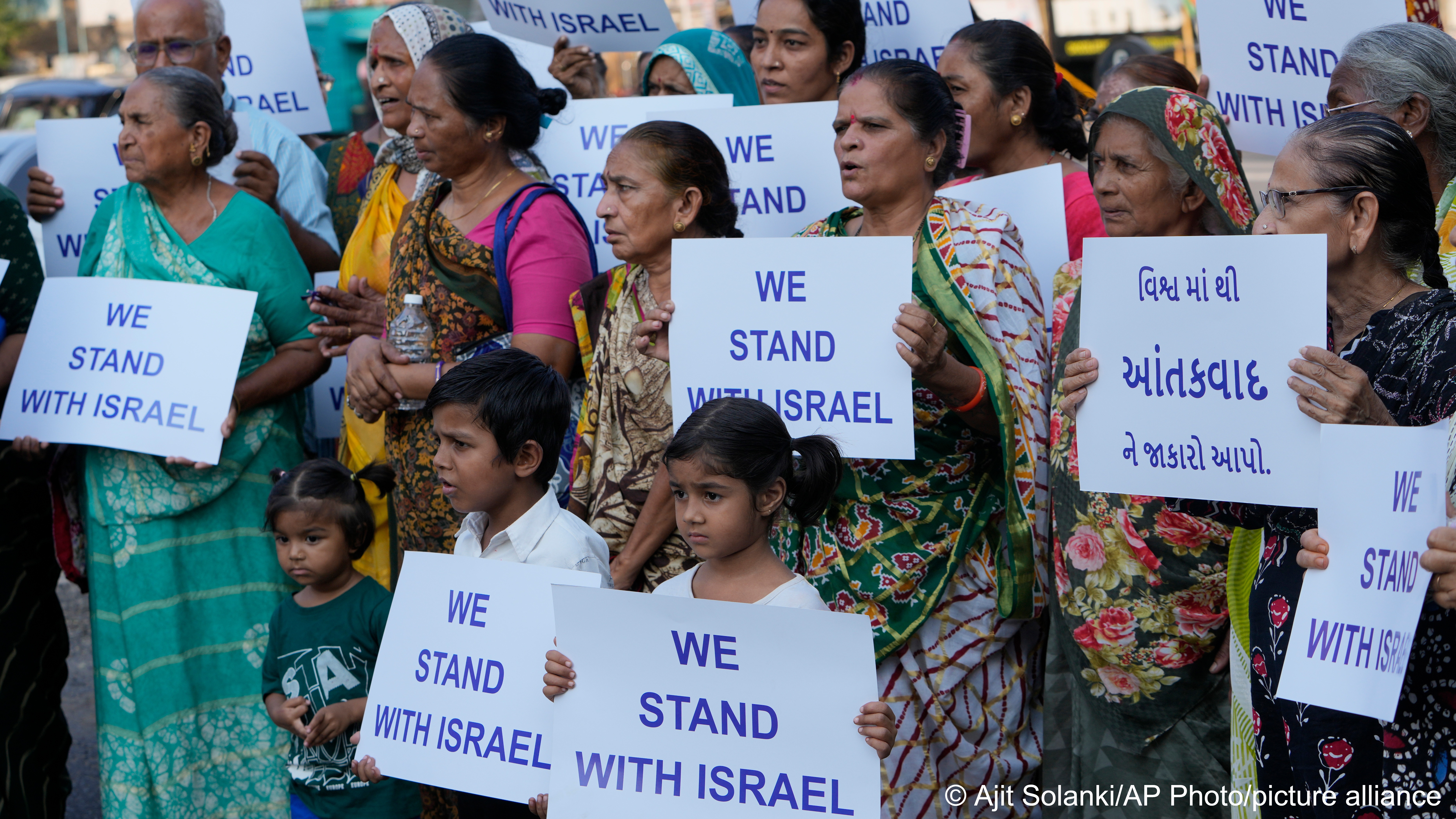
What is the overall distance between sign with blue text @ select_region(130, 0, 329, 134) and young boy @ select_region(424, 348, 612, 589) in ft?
9.27

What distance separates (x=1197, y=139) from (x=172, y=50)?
374 cm

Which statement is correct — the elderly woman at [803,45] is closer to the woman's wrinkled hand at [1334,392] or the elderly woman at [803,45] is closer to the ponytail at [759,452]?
the ponytail at [759,452]

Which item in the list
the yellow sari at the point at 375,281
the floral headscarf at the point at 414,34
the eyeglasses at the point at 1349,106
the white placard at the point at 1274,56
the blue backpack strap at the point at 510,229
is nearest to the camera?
the eyeglasses at the point at 1349,106

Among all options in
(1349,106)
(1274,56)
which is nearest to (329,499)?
(1349,106)

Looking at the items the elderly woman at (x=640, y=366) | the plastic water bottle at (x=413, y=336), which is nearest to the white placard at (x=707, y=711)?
the elderly woman at (x=640, y=366)

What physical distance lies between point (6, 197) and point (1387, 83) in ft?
13.5

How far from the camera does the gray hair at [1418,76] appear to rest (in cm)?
321

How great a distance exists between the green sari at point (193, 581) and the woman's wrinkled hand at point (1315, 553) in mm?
3179

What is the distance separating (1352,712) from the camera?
2393 millimetres

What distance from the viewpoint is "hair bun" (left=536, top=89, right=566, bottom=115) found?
432 cm

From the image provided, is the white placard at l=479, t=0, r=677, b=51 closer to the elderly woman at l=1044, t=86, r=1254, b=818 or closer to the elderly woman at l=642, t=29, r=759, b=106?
the elderly woman at l=642, t=29, r=759, b=106

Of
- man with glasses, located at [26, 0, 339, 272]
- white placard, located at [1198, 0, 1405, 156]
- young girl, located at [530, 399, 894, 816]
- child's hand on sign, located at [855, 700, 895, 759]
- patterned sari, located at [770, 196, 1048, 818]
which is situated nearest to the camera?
child's hand on sign, located at [855, 700, 895, 759]

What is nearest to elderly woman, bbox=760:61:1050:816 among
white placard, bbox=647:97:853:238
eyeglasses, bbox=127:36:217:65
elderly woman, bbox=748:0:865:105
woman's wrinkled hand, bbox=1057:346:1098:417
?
woman's wrinkled hand, bbox=1057:346:1098:417

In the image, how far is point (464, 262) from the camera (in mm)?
3953
